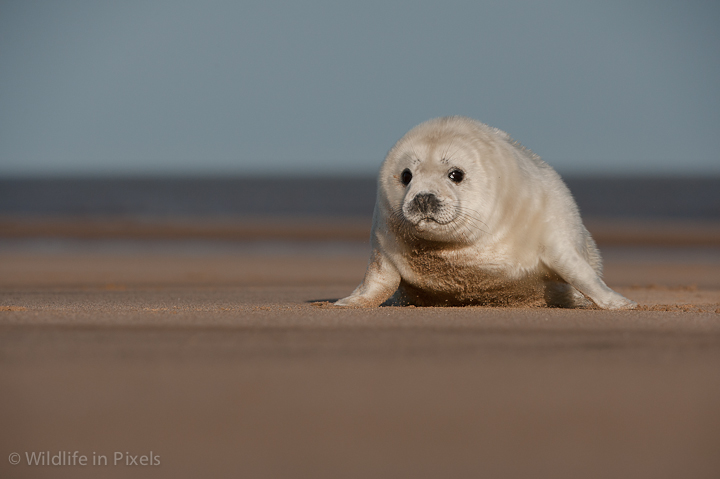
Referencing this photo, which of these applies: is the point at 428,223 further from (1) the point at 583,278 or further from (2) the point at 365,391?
(2) the point at 365,391

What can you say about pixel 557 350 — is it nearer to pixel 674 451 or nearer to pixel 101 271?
pixel 674 451

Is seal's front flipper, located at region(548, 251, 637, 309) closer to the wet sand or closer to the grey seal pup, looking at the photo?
the grey seal pup

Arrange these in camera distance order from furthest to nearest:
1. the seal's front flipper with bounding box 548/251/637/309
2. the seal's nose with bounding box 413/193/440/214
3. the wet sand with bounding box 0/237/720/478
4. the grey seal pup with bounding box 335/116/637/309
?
the seal's front flipper with bounding box 548/251/637/309 → the grey seal pup with bounding box 335/116/637/309 → the seal's nose with bounding box 413/193/440/214 → the wet sand with bounding box 0/237/720/478

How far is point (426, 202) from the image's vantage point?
443 cm

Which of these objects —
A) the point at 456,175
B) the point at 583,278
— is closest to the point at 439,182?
the point at 456,175

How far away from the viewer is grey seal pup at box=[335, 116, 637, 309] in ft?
15.2

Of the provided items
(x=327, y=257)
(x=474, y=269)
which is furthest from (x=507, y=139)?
(x=327, y=257)

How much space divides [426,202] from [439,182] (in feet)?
0.72

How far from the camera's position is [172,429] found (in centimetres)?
265

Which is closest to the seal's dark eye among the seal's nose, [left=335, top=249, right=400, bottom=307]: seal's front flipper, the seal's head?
the seal's head

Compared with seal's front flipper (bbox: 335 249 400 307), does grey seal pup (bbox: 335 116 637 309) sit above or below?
above

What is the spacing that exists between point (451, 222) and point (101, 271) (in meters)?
6.92

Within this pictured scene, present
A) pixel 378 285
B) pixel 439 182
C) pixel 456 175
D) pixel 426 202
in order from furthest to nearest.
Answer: pixel 378 285 < pixel 456 175 < pixel 439 182 < pixel 426 202

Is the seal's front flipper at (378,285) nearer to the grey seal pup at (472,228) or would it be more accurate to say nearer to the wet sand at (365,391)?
the grey seal pup at (472,228)
